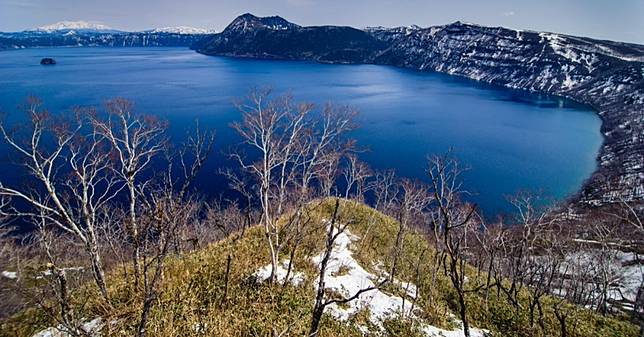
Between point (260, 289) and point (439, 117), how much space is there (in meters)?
117

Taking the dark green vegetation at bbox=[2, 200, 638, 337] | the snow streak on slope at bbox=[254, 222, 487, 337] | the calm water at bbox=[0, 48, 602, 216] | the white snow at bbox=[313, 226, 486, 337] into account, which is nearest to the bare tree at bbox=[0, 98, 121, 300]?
the dark green vegetation at bbox=[2, 200, 638, 337]

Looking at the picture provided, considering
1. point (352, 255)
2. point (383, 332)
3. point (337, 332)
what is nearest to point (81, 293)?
point (337, 332)

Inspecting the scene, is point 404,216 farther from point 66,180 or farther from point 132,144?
point 66,180

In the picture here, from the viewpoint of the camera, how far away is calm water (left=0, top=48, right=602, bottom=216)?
75.3 metres

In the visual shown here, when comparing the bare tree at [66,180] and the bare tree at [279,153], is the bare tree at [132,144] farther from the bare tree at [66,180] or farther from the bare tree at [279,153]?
the bare tree at [279,153]

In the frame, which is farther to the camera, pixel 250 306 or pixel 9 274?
pixel 9 274

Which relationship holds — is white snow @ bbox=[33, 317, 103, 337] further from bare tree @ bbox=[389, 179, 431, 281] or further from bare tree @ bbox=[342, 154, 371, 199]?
bare tree @ bbox=[342, 154, 371, 199]

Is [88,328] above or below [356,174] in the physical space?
above

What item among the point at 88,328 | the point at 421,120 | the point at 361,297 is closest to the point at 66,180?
the point at 88,328

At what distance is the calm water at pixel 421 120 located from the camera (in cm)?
7534

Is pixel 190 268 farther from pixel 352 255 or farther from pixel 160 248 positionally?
pixel 352 255

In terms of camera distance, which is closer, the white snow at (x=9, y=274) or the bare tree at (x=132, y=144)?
the bare tree at (x=132, y=144)

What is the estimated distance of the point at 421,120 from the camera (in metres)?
114

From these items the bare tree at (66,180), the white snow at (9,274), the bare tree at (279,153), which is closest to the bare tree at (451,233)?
the bare tree at (279,153)
